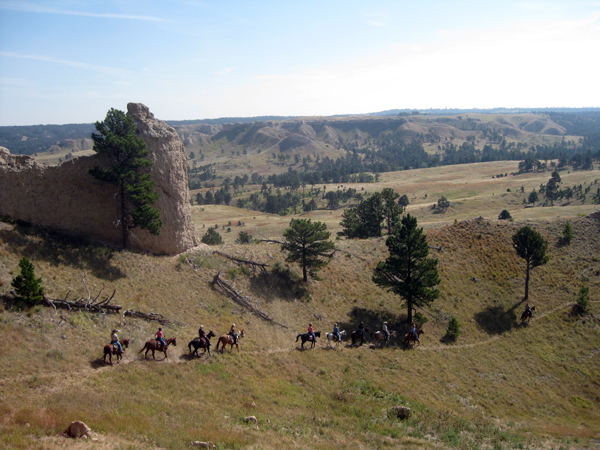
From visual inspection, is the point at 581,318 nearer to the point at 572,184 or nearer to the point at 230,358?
the point at 230,358

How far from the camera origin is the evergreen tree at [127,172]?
29156 mm

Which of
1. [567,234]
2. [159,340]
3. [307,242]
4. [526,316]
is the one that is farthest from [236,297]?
[567,234]

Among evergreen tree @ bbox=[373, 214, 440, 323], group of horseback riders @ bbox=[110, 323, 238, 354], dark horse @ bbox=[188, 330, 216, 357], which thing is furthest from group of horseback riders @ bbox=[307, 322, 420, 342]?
dark horse @ bbox=[188, 330, 216, 357]

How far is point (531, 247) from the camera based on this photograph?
39094 mm

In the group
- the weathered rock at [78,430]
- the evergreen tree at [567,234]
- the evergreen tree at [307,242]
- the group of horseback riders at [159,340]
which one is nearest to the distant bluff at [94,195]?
the evergreen tree at [307,242]

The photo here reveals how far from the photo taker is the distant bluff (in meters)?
27.8

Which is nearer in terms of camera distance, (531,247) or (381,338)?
(381,338)

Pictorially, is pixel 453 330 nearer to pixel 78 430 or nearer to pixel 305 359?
pixel 305 359

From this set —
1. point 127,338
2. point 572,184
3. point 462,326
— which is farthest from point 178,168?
point 572,184

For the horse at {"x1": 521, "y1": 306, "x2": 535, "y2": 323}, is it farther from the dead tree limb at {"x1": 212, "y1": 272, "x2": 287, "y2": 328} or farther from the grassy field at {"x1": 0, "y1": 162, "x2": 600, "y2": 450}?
the dead tree limb at {"x1": 212, "y1": 272, "x2": 287, "y2": 328}

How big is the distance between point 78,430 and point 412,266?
89.1 ft

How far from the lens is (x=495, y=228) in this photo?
164 ft

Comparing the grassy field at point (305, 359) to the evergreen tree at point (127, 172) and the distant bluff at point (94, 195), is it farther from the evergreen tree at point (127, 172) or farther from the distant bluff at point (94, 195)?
the evergreen tree at point (127, 172)

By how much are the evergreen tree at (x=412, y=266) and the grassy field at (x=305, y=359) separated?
13.5ft
